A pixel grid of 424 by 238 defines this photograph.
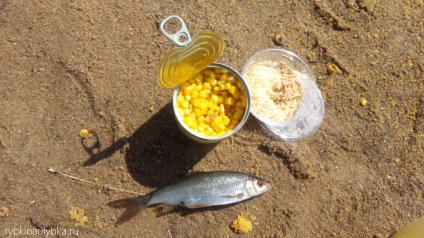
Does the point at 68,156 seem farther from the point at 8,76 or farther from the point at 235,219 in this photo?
the point at 235,219

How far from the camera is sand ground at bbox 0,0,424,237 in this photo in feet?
11.0

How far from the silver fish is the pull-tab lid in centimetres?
78

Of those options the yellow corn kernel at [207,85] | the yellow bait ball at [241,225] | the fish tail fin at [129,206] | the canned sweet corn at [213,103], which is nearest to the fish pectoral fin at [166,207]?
the fish tail fin at [129,206]

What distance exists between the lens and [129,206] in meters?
3.33

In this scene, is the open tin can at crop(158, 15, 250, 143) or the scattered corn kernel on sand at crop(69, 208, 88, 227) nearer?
the open tin can at crop(158, 15, 250, 143)

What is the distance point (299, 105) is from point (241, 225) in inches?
41.0

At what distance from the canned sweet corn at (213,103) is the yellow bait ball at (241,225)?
29.3 inches

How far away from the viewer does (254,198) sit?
3436 millimetres

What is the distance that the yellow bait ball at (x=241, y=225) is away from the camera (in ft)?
11.1

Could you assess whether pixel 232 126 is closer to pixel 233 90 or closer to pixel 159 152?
pixel 233 90

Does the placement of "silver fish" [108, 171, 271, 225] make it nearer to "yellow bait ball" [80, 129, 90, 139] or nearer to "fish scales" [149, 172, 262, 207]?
"fish scales" [149, 172, 262, 207]

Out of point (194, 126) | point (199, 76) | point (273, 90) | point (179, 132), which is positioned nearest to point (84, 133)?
point (179, 132)

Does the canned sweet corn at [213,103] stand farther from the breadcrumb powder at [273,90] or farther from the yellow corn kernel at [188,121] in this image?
the breadcrumb powder at [273,90]

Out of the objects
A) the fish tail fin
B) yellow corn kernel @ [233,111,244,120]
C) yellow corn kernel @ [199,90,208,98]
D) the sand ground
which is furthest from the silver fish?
yellow corn kernel @ [199,90,208,98]
